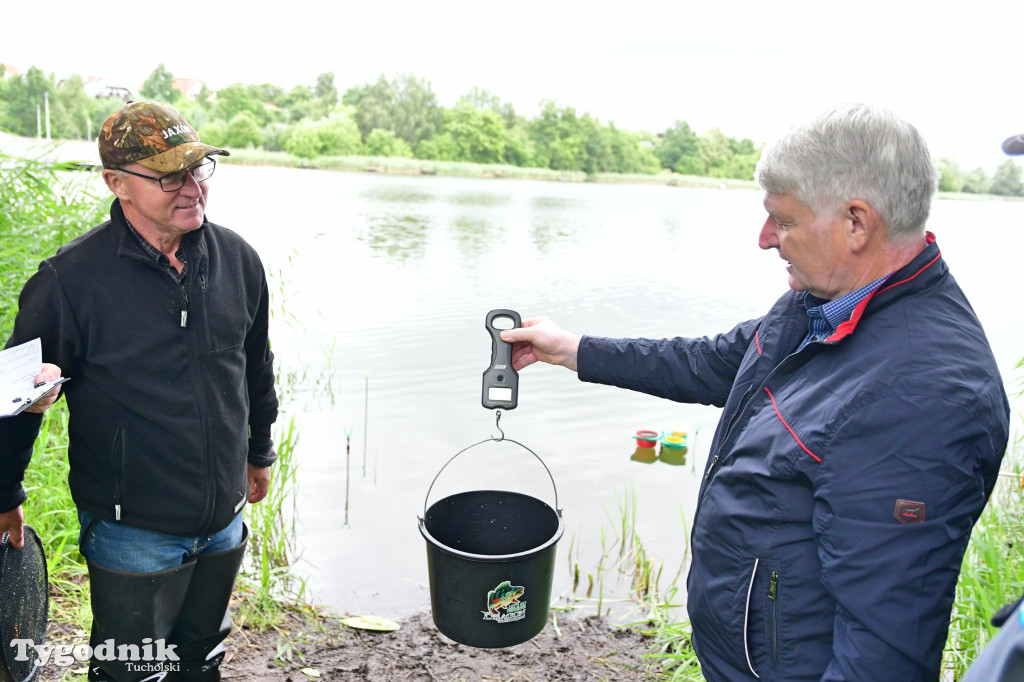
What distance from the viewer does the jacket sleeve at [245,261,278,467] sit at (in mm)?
2545

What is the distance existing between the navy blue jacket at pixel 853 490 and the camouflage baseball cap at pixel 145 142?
1.63m

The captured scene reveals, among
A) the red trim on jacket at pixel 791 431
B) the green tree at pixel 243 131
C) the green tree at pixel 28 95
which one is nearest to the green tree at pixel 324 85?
the green tree at pixel 243 131

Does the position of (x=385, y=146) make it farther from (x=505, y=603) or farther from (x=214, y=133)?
(x=505, y=603)

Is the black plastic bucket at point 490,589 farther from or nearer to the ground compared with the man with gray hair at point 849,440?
nearer to the ground

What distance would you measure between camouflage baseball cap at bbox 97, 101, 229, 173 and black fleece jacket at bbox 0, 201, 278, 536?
15 centimetres

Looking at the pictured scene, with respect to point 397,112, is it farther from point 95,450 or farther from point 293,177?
point 95,450

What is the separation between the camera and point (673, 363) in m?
2.21

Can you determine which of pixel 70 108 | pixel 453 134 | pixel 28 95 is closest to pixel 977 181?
pixel 453 134

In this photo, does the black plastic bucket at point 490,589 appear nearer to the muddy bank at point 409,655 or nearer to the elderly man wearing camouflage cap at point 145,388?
the elderly man wearing camouflage cap at point 145,388

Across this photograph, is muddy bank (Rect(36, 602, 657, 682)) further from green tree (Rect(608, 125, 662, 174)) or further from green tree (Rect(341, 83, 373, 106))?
green tree (Rect(341, 83, 373, 106))

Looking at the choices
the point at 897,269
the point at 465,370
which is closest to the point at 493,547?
the point at 897,269

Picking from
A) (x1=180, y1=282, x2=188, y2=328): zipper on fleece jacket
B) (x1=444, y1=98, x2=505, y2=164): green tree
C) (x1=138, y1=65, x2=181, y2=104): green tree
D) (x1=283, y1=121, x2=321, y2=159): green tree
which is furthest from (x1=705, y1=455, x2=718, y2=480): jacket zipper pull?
(x1=138, y1=65, x2=181, y2=104): green tree

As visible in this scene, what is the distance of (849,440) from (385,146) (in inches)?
2127

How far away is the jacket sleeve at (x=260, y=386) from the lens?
2545 mm
